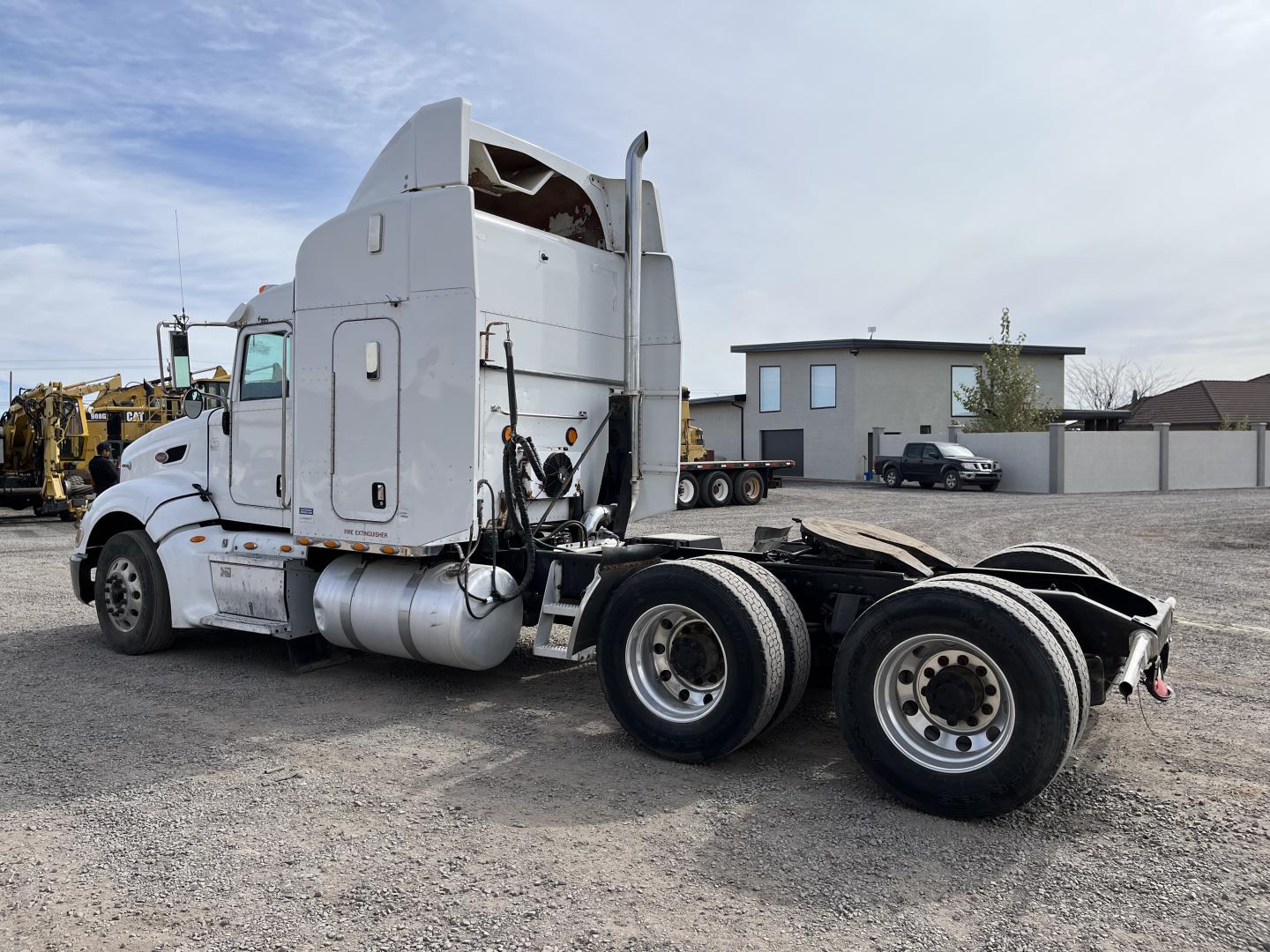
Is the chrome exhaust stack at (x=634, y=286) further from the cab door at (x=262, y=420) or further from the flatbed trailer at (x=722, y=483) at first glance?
the flatbed trailer at (x=722, y=483)

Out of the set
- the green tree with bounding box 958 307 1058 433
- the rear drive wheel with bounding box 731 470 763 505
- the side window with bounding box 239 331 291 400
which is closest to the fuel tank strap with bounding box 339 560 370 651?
the side window with bounding box 239 331 291 400

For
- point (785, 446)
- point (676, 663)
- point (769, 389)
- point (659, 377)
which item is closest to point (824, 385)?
point (769, 389)

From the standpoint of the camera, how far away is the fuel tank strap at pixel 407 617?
629 cm

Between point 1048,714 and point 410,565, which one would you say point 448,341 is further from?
point 1048,714

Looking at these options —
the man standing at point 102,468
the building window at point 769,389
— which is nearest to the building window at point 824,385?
the building window at point 769,389

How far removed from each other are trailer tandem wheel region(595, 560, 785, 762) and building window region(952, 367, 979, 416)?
3927 centimetres

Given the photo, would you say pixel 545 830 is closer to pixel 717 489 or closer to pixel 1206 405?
pixel 717 489

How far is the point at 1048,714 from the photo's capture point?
157 inches

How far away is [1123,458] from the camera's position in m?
32.8

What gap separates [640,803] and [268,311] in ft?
16.0

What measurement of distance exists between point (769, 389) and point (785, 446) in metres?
2.64

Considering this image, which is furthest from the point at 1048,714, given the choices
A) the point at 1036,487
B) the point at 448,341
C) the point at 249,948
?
the point at 1036,487

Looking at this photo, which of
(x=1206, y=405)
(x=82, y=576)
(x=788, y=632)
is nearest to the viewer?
(x=788, y=632)

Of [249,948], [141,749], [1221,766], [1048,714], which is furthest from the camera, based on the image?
[141,749]
